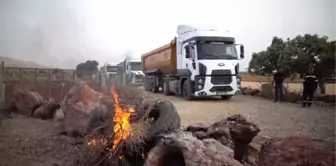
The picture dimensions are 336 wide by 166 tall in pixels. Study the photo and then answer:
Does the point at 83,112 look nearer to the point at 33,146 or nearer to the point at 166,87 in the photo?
the point at 33,146

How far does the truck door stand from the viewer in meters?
8.12

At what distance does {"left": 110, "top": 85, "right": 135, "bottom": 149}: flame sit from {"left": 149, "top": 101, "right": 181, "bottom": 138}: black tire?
0.74 ft

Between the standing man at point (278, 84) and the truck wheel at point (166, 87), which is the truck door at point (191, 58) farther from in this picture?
the standing man at point (278, 84)

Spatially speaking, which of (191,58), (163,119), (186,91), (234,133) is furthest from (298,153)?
(191,58)

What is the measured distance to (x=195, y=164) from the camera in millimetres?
2371

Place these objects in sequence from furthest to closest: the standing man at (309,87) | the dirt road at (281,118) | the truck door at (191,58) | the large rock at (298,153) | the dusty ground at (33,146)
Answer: the truck door at (191,58) → the standing man at (309,87) → the dirt road at (281,118) → the dusty ground at (33,146) → the large rock at (298,153)

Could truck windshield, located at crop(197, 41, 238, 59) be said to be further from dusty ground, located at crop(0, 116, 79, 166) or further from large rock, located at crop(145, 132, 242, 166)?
large rock, located at crop(145, 132, 242, 166)

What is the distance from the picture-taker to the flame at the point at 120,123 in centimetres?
301

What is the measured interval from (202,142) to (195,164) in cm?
24

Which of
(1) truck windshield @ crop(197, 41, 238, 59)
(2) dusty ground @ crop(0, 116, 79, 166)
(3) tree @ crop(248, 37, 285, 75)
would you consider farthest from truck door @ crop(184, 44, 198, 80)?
(2) dusty ground @ crop(0, 116, 79, 166)

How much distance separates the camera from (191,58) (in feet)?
27.0

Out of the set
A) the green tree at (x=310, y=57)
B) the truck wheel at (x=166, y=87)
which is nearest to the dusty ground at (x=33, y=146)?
the green tree at (x=310, y=57)

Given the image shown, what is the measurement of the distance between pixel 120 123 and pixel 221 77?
498 cm

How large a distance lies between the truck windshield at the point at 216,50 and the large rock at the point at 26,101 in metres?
4.03
